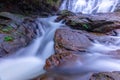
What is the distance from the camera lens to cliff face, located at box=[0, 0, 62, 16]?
9.50 m

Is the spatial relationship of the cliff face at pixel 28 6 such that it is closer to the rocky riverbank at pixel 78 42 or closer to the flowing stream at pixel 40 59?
the rocky riverbank at pixel 78 42

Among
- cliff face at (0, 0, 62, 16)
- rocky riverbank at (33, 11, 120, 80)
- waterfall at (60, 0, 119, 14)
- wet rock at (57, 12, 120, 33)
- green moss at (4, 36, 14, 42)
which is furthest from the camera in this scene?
waterfall at (60, 0, 119, 14)

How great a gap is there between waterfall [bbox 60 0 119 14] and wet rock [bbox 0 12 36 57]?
10.2 feet

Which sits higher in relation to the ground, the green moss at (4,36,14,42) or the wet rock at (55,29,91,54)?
the green moss at (4,36,14,42)

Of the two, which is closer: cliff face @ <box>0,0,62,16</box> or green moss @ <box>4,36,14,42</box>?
green moss @ <box>4,36,14,42</box>

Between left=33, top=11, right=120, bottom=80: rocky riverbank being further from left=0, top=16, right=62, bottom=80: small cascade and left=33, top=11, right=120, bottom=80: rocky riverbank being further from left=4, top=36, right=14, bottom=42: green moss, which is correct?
left=4, top=36, right=14, bottom=42: green moss

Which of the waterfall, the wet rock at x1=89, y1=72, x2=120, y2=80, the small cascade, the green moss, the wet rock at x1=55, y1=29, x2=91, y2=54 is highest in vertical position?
the waterfall

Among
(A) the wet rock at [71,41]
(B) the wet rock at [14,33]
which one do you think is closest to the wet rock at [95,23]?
(A) the wet rock at [71,41]

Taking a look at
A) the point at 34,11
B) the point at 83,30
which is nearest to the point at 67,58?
the point at 83,30

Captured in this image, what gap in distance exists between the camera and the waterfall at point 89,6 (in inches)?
395

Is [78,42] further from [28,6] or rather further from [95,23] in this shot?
[28,6]

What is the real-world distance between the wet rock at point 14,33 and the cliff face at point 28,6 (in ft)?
6.07

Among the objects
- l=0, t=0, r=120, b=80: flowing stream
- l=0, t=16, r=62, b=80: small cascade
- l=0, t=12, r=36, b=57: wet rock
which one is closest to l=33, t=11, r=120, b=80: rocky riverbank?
l=0, t=0, r=120, b=80: flowing stream

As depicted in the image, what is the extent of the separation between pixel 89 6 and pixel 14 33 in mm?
4827
